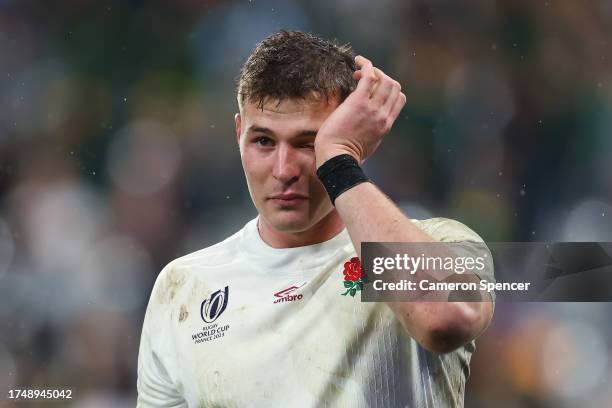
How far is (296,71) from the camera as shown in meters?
2.73

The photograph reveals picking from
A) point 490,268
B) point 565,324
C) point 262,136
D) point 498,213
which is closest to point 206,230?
point 498,213

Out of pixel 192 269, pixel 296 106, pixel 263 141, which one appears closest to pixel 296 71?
pixel 296 106

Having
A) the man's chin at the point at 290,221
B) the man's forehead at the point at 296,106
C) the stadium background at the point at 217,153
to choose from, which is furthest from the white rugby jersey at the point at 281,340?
the stadium background at the point at 217,153

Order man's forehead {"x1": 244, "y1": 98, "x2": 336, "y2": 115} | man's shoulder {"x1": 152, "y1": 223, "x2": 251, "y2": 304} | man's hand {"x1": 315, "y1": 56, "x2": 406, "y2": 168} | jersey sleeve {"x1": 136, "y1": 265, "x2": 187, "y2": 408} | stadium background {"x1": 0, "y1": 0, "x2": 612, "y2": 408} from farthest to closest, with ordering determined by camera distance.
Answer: stadium background {"x1": 0, "y1": 0, "x2": 612, "y2": 408}, man's shoulder {"x1": 152, "y1": 223, "x2": 251, "y2": 304}, jersey sleeve {"x1": 136, "y1": 265, "x2": 187, "y2": 408}, man's forehead {"x1": 244, "y1": 98, "x2": 336, "y2": 115}, man's hand {"x1": 315, "y1": 56, "x2": 406, "y2": 168}

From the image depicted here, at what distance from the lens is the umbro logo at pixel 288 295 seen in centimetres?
271

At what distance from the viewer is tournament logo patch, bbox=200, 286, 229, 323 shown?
9.32ft

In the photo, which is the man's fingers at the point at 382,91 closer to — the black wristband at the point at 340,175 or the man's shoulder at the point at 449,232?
the black wristband at the point at 340,175

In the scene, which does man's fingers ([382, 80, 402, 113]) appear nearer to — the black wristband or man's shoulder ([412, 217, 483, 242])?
the black wristband

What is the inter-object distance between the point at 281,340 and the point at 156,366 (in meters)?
0.58

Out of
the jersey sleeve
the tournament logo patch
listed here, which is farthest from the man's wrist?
the jersey sleeve

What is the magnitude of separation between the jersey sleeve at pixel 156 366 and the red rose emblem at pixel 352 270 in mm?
708

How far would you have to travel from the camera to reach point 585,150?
20.5 ft

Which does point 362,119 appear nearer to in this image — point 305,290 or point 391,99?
point 391,99

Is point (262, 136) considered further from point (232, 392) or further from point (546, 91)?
point (546, 91)
